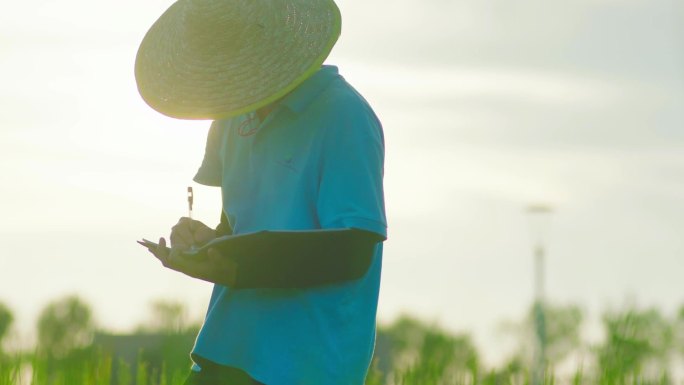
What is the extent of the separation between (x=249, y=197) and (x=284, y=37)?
0.42 meters

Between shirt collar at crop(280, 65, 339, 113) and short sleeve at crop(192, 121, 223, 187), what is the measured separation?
425 millimetres

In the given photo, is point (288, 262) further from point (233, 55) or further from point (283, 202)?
point (233, 55)

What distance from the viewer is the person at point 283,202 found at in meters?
2.83

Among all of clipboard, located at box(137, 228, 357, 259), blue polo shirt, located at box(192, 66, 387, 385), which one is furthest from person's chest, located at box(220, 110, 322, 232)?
clipboard, located at box(137, 228, 357, 259)

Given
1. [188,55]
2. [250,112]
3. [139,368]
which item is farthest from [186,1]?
[139,368]

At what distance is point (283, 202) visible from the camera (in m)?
2.96

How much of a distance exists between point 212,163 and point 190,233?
368 millimetres

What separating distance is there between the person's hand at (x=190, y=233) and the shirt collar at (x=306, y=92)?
0.37 meters

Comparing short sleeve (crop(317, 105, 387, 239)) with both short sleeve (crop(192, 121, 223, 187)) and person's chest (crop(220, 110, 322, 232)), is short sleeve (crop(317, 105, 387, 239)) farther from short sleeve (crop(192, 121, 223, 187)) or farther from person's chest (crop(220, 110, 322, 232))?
short sleeve (crop(192, 121, 223, 187))

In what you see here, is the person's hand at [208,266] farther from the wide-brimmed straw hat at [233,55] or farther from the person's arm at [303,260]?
the wide-brimmed straw hat at [233,55]

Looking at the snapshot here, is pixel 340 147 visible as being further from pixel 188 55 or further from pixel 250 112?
pixel 188 55

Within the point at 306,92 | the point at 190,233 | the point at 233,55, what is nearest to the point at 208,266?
the point at 190,233

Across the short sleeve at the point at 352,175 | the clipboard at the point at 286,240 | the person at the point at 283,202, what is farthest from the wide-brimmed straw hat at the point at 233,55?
the clipboard at the point at 286,240

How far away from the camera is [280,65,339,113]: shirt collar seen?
9.85 feet
